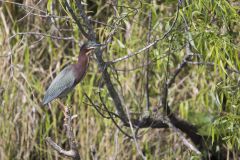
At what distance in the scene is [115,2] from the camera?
10.6 feet

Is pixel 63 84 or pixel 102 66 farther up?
pixel 102 66

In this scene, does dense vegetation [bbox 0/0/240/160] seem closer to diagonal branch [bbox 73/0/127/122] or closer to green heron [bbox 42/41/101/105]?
diagonal branch [bbox 73/0/127/122]

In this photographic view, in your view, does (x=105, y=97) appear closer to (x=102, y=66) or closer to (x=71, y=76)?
(x=71, y=76)

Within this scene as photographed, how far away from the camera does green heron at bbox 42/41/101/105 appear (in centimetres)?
284

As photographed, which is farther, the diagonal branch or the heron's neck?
the heron's neck

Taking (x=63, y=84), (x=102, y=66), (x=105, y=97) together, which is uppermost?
(x=102, y=66)

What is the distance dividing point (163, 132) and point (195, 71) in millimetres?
463

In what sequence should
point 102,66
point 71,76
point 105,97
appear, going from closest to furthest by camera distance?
point 102,66, point 71,76, point 105,97

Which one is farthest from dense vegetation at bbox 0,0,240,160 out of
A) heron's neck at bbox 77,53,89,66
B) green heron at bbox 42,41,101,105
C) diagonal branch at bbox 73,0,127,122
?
heron's neck at bbox 77,53,89,66

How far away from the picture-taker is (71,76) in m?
3.00

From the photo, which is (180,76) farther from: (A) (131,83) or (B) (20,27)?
(B) (20,27)

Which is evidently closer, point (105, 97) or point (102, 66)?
point (102, 66)

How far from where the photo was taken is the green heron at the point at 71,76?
112 inches

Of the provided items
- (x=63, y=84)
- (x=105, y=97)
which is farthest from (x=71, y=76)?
(x=105, y=97)
